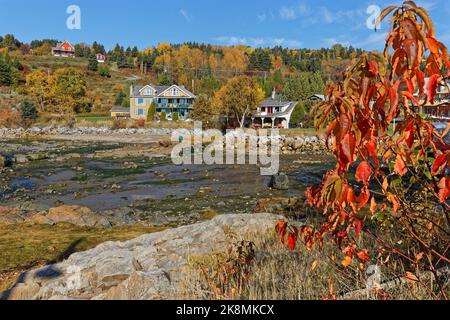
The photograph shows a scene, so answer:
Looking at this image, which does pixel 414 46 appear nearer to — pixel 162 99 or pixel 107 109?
pixel 162 99

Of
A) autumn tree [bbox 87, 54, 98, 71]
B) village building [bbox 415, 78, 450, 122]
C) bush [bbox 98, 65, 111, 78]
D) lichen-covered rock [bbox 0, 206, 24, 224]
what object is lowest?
lichen-covered rock [bbox 0, 206, 24, 224]

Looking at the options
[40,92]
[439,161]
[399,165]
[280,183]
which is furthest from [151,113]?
[439,161]

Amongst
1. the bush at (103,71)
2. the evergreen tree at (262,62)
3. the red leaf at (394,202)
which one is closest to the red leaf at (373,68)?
the red leaf at (394,202)

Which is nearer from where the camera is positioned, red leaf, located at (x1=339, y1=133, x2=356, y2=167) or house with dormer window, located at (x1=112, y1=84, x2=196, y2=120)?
red leaf, located at (x1=339, y1=133, x2=356, y2=167)

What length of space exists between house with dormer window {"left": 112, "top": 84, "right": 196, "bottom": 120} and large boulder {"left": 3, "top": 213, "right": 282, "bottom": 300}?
67751 mm

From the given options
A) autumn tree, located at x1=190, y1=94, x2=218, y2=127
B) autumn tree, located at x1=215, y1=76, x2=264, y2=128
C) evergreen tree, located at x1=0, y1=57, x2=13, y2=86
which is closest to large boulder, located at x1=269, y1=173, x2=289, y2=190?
autumn tree, located at x1=215, y1=76, x2=264, y2=128

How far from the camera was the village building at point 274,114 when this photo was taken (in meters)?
65.4

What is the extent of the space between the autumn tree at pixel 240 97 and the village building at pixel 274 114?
690cm

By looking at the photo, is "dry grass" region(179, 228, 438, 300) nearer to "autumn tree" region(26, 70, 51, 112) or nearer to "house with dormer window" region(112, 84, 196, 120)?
"house with dormer window" region(112, 84, 196, 120)

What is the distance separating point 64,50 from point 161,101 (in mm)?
93661

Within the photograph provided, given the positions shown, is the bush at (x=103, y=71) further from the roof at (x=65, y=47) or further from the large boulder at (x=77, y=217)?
the large boulder at (x=77, y=217)

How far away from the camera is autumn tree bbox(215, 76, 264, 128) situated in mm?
57000

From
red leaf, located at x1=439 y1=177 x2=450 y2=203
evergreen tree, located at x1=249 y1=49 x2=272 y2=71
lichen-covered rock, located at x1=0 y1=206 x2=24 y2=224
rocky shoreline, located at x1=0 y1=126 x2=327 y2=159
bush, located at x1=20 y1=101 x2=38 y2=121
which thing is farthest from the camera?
evergreen tree, located at x1=249 y1=49 x2=272 y2=71
